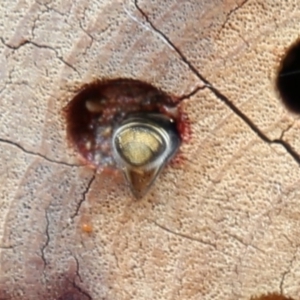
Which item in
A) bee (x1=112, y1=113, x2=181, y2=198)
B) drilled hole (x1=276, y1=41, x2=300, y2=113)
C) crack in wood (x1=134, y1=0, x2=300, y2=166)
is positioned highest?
drilled hole (x1=276, y1=41, x2=300, y2=113)

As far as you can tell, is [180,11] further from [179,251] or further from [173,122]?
[179,251]

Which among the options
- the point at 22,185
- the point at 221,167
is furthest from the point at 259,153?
the point at 22,185

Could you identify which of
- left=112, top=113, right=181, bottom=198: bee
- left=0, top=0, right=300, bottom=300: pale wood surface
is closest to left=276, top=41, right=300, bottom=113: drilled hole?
left=0, top=0, right=300, bottom=300: pale wood surface

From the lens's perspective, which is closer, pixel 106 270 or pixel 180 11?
pixel 180 11

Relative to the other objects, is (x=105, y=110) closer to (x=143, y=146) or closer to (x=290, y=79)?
(x=143, y=146)

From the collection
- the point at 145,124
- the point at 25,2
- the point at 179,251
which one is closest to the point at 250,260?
the point at 179,251

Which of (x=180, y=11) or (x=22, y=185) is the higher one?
(x=180, y=11)

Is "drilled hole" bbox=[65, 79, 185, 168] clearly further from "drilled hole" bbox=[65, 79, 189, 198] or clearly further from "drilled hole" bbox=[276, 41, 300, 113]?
"drilled hole" bbox=[276, 41, 300, 113]
